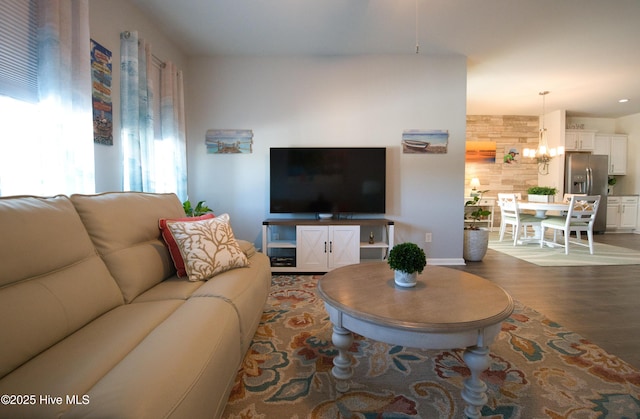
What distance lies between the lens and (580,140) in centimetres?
607

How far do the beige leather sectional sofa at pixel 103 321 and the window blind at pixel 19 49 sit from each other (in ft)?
2.38

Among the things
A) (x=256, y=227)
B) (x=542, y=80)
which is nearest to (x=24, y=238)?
(x=256, y=227)

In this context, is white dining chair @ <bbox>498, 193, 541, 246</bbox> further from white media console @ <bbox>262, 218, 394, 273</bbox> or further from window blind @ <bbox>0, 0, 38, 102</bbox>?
window blind @ <bbox>0, 0, 38, 102</bbox>

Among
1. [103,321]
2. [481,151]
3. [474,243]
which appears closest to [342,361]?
[103,321]

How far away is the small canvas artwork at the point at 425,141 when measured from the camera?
3554 mm

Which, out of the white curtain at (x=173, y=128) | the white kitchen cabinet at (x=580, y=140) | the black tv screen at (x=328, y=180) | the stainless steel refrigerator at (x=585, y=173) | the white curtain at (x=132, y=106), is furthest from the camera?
the white kitchen cabinet at (x=580, y=140)

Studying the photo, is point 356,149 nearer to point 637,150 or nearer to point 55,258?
point 55,258

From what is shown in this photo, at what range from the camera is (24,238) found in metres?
0.98

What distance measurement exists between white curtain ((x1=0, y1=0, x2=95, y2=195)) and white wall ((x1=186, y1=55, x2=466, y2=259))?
5.95 feet

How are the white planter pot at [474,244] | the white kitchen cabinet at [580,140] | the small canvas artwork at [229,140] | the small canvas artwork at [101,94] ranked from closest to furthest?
1. the small canvas artwork at [101,94]
2. the small canvas artwork at [229,140]
3. the white planter pot at [474,244]
4. the white kitchen cabinet at [580,140]

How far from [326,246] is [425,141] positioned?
1.81 metres

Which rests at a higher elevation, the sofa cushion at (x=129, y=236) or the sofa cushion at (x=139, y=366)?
the sofa cushion at (x=129, y=236)

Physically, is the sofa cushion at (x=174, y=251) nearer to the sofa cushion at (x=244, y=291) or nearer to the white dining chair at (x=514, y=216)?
the sofa cushion at (x=244, y=291)

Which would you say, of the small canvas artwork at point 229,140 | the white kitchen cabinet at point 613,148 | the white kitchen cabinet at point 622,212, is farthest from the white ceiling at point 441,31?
the white kitchen cabinet at point 622,212
